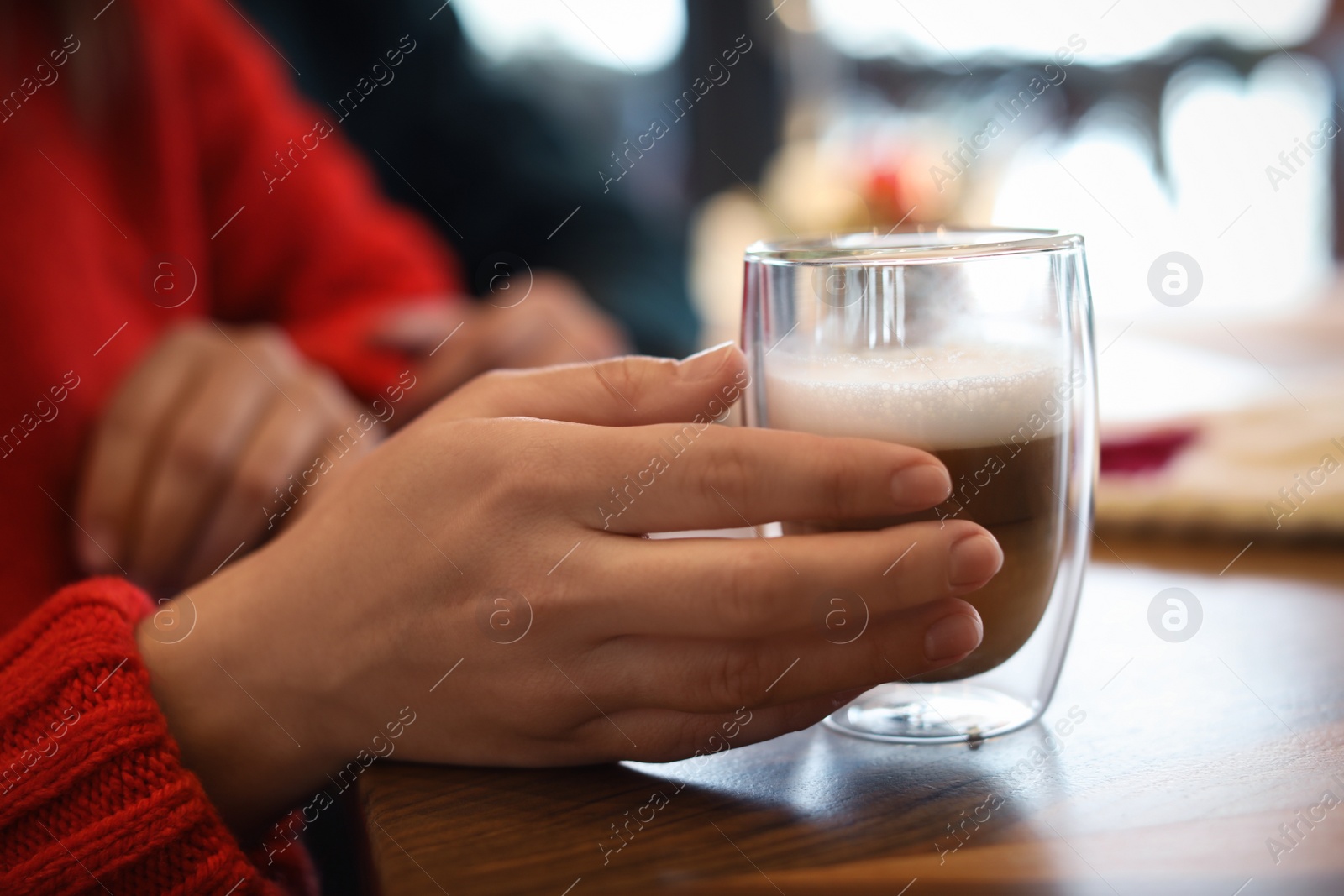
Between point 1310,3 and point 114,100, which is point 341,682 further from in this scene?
point 1310,3

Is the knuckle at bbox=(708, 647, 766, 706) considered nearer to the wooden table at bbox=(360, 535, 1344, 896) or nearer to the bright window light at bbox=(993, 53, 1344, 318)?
the wooden table at bbox=(360, 535, 1344, 896)

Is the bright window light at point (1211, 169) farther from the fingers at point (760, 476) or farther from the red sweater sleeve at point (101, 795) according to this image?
the red sweater sleeve at point (101, 795)

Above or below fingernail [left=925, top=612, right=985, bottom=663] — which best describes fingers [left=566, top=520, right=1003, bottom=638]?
above

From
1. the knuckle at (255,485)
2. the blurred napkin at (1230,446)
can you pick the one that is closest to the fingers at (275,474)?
the knuckle at (255,485)

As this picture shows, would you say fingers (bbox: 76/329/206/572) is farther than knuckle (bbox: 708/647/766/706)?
Yes

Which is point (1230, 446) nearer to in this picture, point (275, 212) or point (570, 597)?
point (570, 597)

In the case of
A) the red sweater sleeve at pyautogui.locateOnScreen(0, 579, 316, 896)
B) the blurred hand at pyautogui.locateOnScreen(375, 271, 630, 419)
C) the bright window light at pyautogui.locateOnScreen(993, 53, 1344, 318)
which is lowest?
the red sweater sleeve at pyautogui.locateOnScreen(0, 579, 316, 896)

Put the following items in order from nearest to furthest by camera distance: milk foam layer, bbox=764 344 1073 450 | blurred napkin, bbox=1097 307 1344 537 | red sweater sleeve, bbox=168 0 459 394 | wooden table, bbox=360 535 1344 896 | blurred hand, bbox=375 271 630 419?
wooden table, bbox=360 535 1344 896
milk foam layer, bbox=764 344 1073 450
blurred napkin, bbox=1097 307 1344 537
blurred hand, bbox=375 271 630 419
red sweater sleeve, bbox=168 0 459 394

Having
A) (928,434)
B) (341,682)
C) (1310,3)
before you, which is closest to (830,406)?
(928,434)

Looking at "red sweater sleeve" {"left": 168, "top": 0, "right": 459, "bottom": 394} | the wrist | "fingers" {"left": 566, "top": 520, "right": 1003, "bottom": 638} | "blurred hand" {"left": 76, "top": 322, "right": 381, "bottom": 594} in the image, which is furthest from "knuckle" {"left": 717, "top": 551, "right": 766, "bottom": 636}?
"red sweater sleeve" {"left": 168, "top": 0, "right": 459, "bottom": 394}
